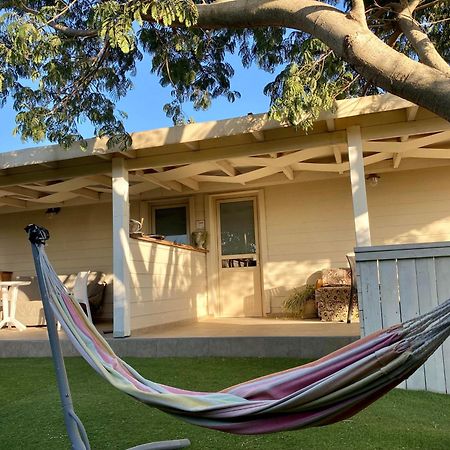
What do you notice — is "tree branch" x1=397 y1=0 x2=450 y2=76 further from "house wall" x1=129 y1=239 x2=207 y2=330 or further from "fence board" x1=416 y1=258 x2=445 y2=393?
"house wall" x1=129 y1=239 x2=207 y2=330

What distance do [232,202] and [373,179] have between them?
217 centimetres

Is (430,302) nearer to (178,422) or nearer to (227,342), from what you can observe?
(178,422)

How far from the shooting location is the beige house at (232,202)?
483 cm

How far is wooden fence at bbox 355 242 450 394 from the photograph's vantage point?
3.27 m

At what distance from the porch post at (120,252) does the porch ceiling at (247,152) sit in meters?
0.18

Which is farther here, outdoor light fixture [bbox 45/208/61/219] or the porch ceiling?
outdoor light fixture [bbox 45/208/61/219]

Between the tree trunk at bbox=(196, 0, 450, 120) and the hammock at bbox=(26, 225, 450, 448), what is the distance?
1.68 meters

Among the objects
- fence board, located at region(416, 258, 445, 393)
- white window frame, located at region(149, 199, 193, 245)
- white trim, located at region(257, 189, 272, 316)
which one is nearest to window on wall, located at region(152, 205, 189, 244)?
white window frame, located at region(149, 199, 193, 245)

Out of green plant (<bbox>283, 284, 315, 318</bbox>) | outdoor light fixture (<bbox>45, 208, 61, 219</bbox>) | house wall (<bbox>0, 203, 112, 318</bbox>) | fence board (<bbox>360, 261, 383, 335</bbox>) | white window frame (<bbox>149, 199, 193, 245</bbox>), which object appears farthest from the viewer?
outdoor light fixture (<bbox>45, 208, 61, 219</bbox>)

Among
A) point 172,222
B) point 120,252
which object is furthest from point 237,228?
point 120,252

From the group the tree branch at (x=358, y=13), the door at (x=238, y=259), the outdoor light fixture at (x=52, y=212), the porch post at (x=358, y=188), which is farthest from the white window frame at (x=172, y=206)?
the tree branch at (x=358, y=13)

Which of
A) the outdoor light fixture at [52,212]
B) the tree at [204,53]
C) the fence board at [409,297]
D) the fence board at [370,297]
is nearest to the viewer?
the tree at [204,53]

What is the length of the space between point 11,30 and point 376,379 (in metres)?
3.30

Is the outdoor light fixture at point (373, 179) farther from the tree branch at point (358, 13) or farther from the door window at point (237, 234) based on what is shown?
the tree branch at point (358, 13)
